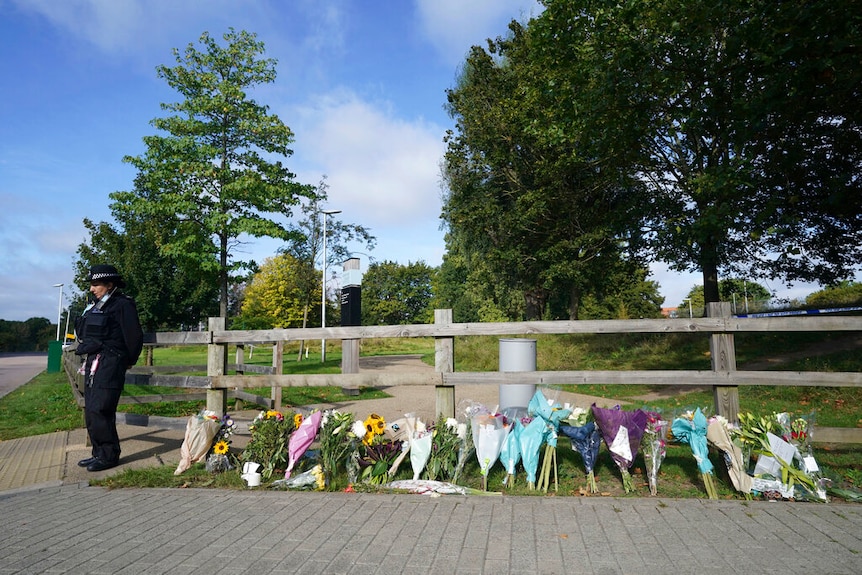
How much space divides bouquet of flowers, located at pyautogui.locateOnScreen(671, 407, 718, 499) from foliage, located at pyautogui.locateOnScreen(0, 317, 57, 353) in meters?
67.2

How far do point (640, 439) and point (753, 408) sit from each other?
5.74 m

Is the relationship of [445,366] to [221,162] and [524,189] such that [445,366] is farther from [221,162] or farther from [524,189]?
[524,189]

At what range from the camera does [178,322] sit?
22859 mm

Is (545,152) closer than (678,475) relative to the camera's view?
No

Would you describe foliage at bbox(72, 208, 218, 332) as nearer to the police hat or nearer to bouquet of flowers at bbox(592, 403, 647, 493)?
the police hat

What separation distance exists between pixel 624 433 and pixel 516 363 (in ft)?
10.4

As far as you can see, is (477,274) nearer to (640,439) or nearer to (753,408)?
(753,408)

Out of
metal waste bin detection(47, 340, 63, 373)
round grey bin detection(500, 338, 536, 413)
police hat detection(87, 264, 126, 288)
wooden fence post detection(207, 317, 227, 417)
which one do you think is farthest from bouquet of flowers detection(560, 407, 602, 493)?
metal waste bin detection(47, 340, 63, 373)

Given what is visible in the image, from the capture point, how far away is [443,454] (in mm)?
4914

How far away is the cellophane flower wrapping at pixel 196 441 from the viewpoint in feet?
17.5

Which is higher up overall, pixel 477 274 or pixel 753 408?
pixel 477 274

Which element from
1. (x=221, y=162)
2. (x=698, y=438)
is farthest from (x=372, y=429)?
(x=221, y=162)

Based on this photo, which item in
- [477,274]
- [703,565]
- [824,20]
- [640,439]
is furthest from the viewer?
[477,274]

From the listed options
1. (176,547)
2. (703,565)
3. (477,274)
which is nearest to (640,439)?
(703,565)
